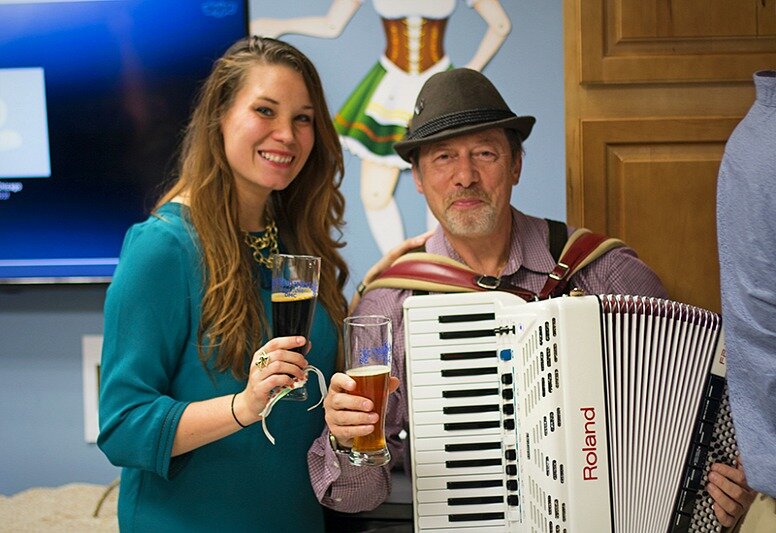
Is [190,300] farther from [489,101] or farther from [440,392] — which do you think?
[489,101]

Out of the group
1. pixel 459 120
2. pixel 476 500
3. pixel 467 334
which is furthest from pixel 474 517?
pixel 459 120

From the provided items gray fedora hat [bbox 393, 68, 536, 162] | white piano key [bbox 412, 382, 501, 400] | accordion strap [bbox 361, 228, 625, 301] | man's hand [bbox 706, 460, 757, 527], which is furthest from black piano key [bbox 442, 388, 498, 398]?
gray fedora hat [bbox 393, 68, 536, 162]

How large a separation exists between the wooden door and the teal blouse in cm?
93

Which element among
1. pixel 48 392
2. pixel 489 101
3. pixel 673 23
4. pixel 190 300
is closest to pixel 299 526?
pixel 190 300

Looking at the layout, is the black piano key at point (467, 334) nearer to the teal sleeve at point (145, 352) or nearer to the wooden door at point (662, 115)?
the teal sleeve at point (145, 352)

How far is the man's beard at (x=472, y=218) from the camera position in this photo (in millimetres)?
2232

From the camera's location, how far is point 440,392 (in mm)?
1911

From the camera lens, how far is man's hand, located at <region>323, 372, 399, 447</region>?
66.5 inches

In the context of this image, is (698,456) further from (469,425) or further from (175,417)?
(175,417)

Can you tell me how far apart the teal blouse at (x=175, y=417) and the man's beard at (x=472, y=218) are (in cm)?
44

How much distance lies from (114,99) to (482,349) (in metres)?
2.04

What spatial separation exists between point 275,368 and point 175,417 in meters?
0.27

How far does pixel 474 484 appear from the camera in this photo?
1.90 meters

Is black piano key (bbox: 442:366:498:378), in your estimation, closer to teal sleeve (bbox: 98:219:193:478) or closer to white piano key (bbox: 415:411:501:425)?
white piano key (bbox: 415:411:501:425)
